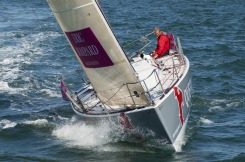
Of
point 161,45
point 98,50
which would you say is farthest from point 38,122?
point 161,45

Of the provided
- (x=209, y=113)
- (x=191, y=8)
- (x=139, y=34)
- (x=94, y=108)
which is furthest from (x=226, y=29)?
(x=94, y=108)

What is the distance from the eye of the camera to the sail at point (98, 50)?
1379cm

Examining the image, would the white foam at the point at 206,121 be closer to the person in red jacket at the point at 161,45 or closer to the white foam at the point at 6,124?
the person in red jacket at the point at 161,45

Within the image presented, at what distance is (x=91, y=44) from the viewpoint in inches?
557

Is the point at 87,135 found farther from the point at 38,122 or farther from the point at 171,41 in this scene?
the point at 171,41

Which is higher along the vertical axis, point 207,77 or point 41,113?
point 41,113

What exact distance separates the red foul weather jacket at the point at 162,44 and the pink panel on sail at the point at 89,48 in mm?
3757

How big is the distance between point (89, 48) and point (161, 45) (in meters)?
4.20

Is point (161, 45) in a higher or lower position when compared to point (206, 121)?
higher

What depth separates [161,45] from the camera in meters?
17.9

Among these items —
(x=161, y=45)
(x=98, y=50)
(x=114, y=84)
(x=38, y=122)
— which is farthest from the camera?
(x=161, y=45)

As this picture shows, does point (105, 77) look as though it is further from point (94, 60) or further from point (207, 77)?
point (207, 77)

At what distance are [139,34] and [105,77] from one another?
57.3 feet

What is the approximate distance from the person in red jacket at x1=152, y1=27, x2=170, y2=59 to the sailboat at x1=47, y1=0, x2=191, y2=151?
2.22m
